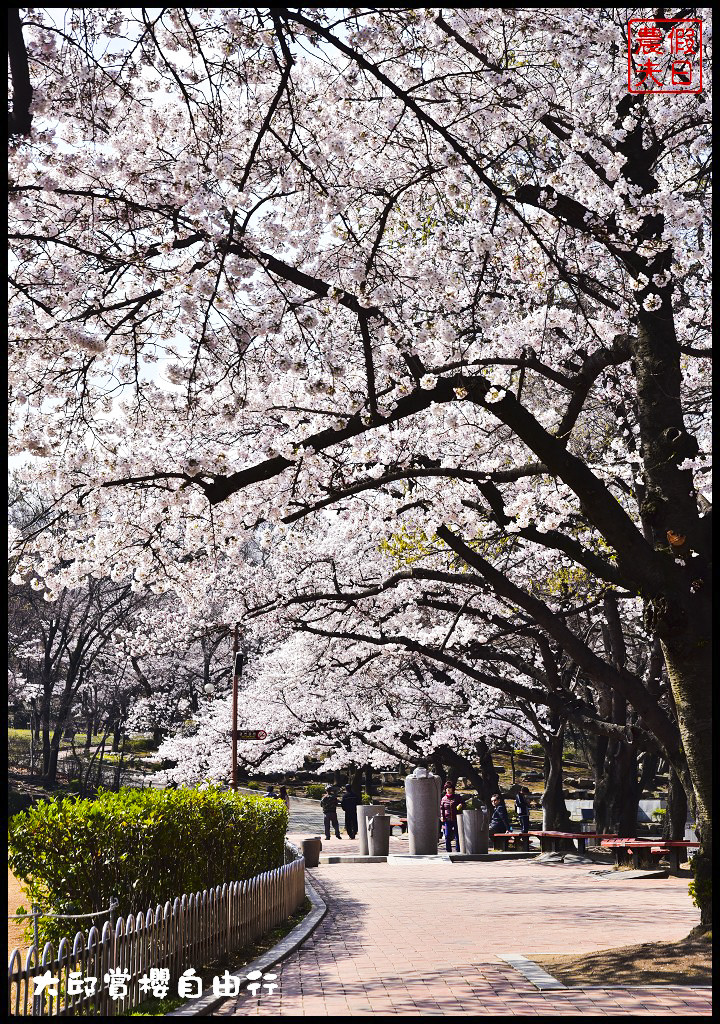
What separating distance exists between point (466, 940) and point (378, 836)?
572 inches

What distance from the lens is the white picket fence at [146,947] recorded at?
547 centimetres

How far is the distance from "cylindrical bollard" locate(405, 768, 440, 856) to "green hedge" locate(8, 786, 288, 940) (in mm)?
14302

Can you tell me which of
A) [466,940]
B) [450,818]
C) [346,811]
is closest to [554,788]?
[450,818]

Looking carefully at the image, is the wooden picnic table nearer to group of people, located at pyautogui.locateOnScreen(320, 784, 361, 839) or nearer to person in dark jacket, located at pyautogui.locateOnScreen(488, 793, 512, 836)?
person in dark jacket, located at pyautogui.locateOnScreen(488, 793, 512, 836)

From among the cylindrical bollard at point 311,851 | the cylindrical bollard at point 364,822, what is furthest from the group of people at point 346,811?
the cylindrical bollard at point 311,851

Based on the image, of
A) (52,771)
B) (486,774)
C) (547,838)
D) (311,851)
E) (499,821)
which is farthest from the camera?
(52,771)

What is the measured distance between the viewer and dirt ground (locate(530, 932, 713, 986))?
752 centimetres

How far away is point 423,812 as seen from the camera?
77.2ft

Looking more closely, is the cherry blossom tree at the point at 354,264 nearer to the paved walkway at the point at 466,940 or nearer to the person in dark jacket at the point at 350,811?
the paved walkway at the point at 466,940

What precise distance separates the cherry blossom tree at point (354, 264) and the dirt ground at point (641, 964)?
0.73 metres

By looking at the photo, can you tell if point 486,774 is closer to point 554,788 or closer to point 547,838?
point 554,788

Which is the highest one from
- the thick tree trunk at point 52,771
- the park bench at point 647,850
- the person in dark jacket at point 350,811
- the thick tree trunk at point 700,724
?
the thick tree trunk at point 700,724

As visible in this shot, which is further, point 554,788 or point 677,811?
point 554,788

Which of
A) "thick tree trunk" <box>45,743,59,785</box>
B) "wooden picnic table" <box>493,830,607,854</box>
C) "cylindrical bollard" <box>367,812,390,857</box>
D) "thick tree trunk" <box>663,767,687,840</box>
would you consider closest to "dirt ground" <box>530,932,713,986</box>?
"thick tree trunk" <box>663,767,687,840</box>
